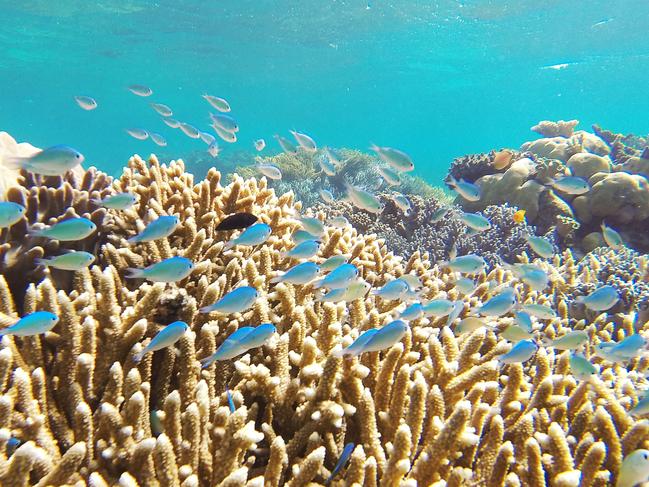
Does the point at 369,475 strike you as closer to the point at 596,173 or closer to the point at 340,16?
the point at 596,173

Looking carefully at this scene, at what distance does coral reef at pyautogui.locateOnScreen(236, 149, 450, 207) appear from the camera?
12.4 meters

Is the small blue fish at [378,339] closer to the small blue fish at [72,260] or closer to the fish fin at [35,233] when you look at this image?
the small blue fish at [72,260]

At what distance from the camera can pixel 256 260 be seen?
3.95 metres

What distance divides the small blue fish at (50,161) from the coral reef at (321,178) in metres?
8.40

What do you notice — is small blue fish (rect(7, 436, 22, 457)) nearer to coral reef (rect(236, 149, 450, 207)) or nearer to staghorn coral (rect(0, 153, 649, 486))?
staghorn coral (rect(0, 153, 649, 486))

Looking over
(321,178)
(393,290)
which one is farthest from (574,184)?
(321,178)

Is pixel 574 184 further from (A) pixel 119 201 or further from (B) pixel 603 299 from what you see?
(A) pixel 119 201

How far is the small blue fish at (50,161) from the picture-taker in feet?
10.6

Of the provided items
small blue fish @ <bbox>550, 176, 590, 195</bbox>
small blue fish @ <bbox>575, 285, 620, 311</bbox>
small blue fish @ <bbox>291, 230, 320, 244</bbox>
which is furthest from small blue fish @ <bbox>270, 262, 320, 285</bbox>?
small blue fish @ <bbox>550, 176, 590, 195</bbox>

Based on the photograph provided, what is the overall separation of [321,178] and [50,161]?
10.9 metres

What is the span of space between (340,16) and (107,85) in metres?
60.3

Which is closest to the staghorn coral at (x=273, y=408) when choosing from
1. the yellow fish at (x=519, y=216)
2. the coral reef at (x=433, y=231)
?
the coral reef at (x=433, y=231)

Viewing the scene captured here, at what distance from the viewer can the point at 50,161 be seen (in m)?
3.26

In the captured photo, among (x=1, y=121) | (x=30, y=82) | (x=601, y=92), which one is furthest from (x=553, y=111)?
(x=1, y=121)
